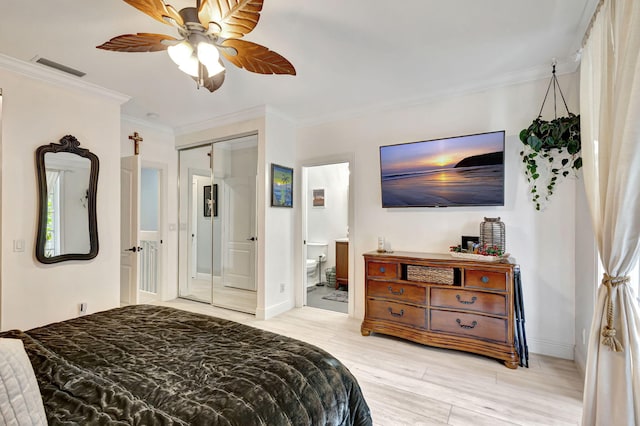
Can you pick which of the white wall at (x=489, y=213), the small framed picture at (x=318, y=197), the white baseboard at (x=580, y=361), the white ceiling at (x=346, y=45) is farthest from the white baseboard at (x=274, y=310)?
the white baseboard at (x=580, y=361)

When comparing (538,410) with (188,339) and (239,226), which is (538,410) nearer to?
(188,339)

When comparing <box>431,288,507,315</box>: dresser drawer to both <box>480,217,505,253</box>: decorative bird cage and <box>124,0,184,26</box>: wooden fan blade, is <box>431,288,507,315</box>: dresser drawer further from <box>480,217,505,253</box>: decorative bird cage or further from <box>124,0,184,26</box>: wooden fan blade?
<box>124,0,184,26</box>: wooden fan blade

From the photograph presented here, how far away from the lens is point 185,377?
3.93ft

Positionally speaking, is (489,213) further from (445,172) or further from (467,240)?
(445,172)

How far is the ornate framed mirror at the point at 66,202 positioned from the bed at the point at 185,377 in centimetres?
157

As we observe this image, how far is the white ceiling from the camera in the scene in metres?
1.99

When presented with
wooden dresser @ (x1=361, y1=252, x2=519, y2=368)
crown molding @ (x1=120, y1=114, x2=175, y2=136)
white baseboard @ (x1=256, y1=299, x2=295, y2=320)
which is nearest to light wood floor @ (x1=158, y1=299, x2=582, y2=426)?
wooden dresser @ (x1=361, y1=252, x2=519, y2=368)

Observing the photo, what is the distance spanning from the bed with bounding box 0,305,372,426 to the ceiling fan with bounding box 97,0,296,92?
5.17 ft

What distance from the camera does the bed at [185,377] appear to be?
98 cm

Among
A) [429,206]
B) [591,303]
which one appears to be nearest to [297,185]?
[429,206]

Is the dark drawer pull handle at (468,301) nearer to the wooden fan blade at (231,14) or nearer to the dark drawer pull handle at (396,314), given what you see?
the dark drawer pull handle at (396,314)

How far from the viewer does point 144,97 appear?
3436 millimetres

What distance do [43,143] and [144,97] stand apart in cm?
109

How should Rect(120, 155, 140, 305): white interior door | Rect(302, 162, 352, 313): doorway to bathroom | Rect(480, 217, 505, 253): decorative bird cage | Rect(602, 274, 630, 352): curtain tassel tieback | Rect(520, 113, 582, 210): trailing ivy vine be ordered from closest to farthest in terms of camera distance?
Rect(602, 274, 630, 352): curtain tassel tieback → Rect(520, 113, 582, 210): trailing ivy vine → Rect(480, 217, 505, 253): decorative bird cage → Rect(120, 155, 140, 305): white interior door → Rect(302, 162, 352, 313): doorway to bathroom
